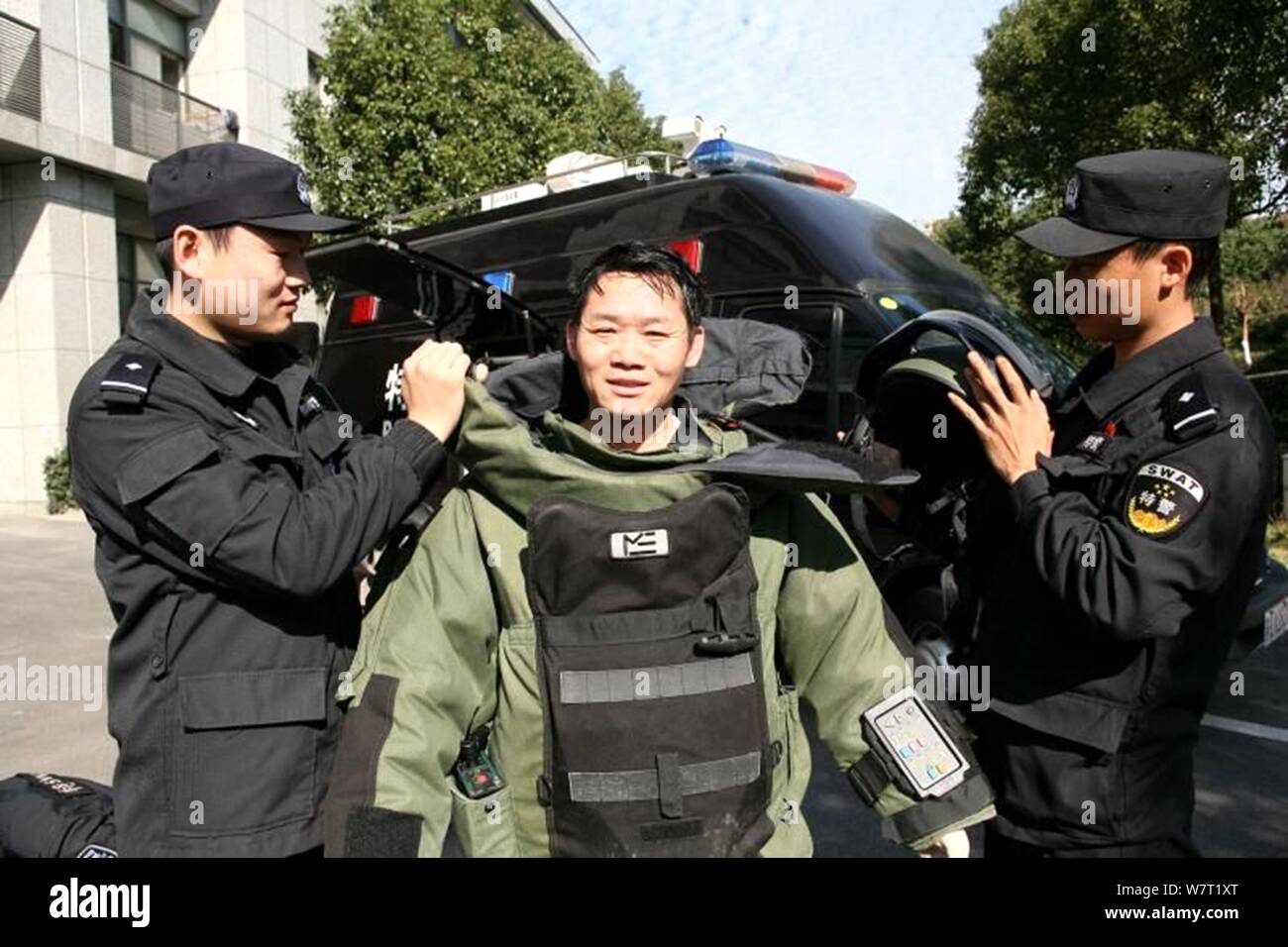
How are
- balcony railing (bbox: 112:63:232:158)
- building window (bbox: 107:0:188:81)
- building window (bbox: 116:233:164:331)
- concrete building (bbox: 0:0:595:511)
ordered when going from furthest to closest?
1. building window (bbox: 107:0:188:81)
2. building window (bbox: 116:233:164:331)
3. balcony railing (bbox: 112:63:232:158)
4. concrete building (bbox: 0:0:595:511)

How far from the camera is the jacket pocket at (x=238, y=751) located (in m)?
1.64

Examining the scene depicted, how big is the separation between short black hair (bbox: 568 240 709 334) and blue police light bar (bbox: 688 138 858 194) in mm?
3883

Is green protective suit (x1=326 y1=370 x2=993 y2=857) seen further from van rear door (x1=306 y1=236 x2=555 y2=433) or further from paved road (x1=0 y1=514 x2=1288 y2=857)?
van rear door (x1=306 y1=236 x2=555 y2=433)

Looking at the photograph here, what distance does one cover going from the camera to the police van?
14.6 ft

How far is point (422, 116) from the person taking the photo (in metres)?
11.9

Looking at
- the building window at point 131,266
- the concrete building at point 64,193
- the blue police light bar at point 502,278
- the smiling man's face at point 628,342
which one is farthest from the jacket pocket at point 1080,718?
the building window at point 131,266

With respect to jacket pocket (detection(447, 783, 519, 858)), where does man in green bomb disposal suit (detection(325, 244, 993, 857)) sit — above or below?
above

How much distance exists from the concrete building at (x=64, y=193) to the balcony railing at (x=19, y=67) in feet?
0.04

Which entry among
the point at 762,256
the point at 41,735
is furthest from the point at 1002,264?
the point at 41,735

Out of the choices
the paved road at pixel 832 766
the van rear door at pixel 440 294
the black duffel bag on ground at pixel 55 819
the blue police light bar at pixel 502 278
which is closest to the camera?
the black duffel bag on ground at pixel 55 819

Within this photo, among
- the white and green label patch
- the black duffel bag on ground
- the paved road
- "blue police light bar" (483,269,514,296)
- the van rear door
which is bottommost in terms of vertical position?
the paved road

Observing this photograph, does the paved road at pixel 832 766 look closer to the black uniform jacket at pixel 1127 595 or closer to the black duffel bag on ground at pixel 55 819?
the black uniform jacket at pixel 1127 595

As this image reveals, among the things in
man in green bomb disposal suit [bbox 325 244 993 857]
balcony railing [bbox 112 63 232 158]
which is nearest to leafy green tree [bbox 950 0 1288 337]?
man in green bomb disposal suit [bbox 325 244 993 857]
